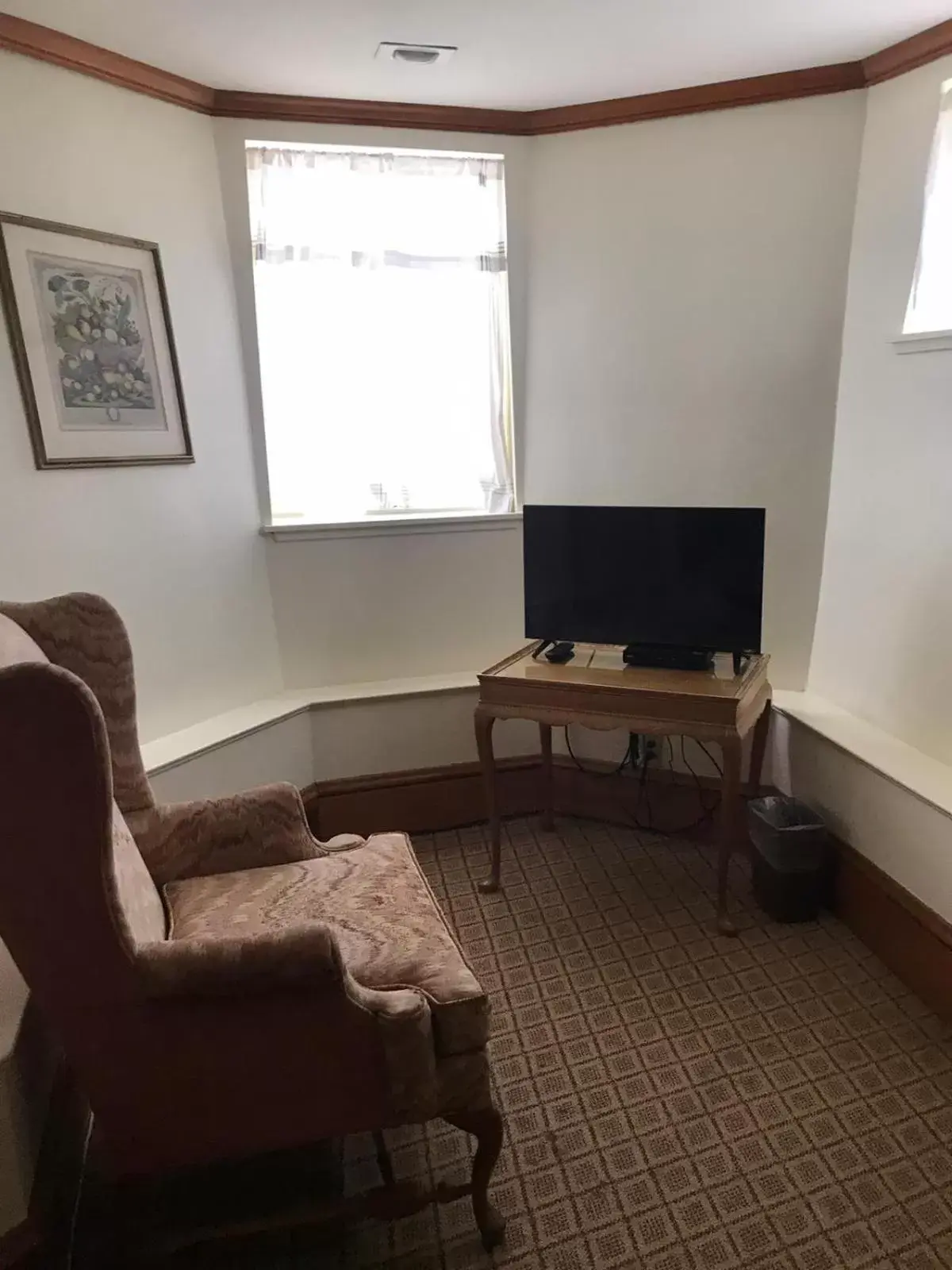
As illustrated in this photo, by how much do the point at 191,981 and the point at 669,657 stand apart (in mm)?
1744

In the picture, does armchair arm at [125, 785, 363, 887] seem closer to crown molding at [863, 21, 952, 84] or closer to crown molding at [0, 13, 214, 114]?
crown molding at [0, 13, 214, 114]

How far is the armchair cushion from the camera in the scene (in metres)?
1.49

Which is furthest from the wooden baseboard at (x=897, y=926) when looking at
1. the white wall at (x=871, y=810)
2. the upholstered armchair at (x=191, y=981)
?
the upholstered armchair at (x=191, y=981)

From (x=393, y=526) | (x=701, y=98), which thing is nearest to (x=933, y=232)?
(x=701, y=98)

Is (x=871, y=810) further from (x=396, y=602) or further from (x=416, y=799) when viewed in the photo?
(x=396, y=602)

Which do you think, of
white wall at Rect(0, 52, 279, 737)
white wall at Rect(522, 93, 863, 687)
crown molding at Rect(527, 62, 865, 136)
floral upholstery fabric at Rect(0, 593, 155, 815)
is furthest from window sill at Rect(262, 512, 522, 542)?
crown molding at Rect(527, 62, 865, 136)

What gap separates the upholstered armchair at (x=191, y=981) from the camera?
46.8 inches

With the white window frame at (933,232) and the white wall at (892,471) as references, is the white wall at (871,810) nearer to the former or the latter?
the white wall at (892,471)

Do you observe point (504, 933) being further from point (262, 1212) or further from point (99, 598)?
point (99, 598)

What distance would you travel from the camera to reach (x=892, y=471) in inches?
98.5

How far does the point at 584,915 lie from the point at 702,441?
1638 millimetres

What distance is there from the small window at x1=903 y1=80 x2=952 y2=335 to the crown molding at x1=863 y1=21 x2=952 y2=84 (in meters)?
0.10

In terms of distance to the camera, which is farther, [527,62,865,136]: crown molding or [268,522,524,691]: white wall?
[268,522,524,691]: white wall

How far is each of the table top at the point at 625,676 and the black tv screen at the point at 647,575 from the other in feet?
0.24
